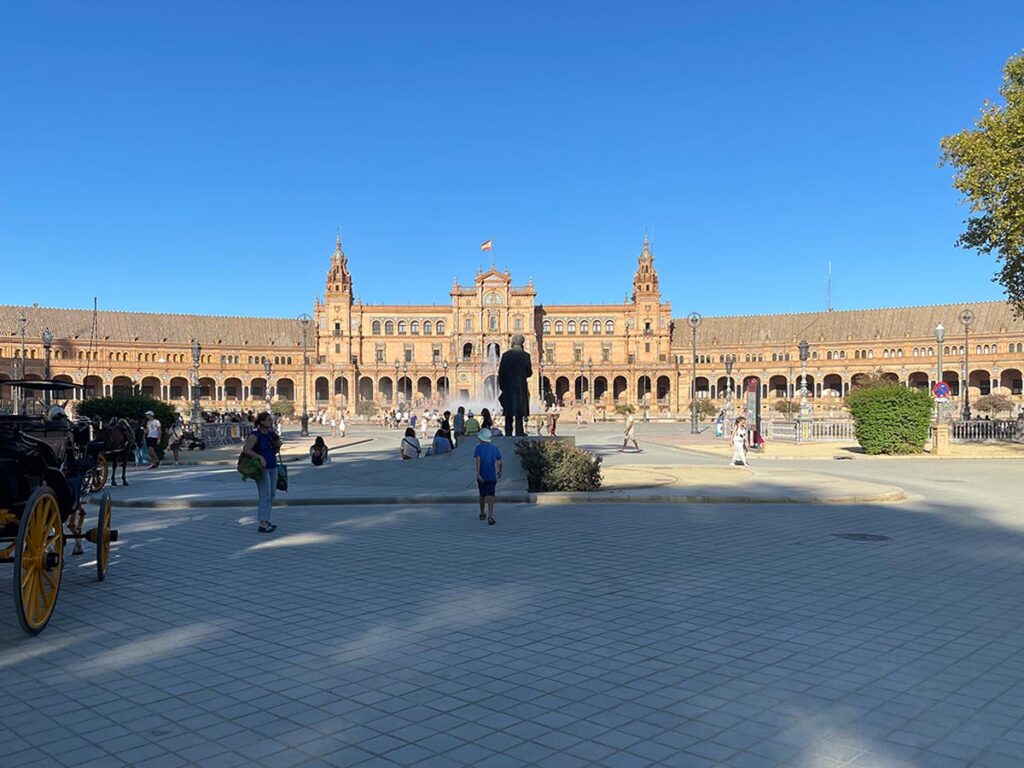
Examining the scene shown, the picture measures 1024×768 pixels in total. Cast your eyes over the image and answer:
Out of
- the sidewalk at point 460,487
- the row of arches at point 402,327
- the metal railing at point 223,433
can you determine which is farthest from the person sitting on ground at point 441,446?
the row of arches at point 402,327

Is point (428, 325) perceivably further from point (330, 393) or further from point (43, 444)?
point (43, 444)

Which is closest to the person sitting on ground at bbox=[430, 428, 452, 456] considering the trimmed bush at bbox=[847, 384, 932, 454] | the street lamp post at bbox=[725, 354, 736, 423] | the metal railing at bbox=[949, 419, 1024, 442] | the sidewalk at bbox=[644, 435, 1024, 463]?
the sidewalk at bbox=[644, 435, 1024, 463]

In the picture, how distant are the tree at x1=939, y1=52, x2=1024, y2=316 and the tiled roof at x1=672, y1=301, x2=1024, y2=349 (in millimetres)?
65015

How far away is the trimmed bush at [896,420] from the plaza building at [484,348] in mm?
68997

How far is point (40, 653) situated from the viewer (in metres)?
5.73

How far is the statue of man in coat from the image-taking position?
17.3 meters

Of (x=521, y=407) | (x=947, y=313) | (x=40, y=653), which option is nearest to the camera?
(x=40, y=653)

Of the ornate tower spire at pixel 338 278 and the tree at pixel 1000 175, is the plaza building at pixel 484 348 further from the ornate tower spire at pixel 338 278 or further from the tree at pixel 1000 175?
the tree at pixel 1000 175

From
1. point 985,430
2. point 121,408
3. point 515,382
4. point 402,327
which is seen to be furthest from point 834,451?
point 402,327

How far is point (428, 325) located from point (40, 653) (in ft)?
353

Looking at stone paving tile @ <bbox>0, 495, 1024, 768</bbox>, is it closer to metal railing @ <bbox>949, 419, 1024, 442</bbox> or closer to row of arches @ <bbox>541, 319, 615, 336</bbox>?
metal railing @ <bbox>949, 419, 1024, 442</bbox>

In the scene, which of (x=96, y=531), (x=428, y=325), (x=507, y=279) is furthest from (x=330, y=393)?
(x=96, y=531)

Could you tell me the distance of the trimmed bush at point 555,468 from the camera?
50.4ft

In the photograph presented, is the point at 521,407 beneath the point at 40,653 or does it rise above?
above
